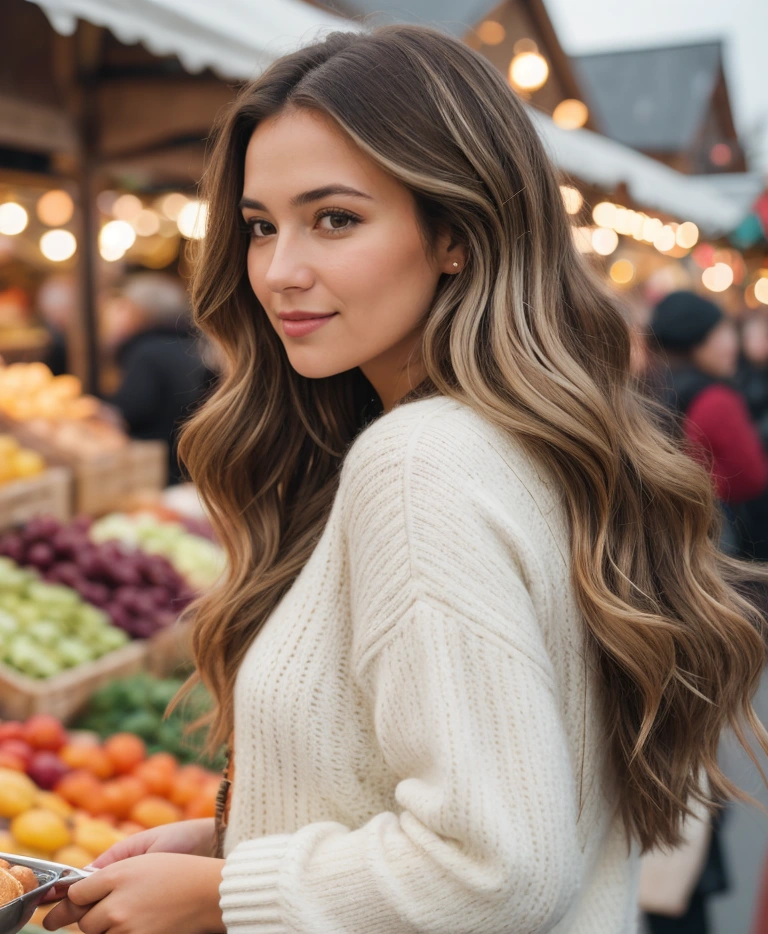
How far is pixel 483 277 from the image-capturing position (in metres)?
1.34

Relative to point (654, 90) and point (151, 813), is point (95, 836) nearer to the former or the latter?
point (151, 813)

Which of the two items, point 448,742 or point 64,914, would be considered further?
point 64,914

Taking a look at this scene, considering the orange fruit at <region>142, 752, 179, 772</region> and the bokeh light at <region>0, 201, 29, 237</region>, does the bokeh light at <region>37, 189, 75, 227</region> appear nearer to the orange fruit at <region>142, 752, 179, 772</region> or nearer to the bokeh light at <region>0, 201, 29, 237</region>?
the bokeh light at <region>0, 201, 29, 237</region>

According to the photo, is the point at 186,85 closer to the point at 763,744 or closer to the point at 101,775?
the point at 101,775

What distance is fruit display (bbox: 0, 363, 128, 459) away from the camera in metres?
4.48

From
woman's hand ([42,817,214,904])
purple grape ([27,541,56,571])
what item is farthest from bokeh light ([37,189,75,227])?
woman's hand ([42,817,214,904])

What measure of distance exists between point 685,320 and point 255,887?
4.09 meters

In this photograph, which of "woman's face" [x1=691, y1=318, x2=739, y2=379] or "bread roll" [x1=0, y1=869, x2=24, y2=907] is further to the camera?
"woman's face" [x1=691, y1=318, x2=739, y2=379]

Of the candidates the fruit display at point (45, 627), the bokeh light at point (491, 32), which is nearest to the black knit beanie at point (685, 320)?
the fruit display at point (45, 627)

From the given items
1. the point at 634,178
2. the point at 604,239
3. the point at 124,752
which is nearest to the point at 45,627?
the point at 124,752

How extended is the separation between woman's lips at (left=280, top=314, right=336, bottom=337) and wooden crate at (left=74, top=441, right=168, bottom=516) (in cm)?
324

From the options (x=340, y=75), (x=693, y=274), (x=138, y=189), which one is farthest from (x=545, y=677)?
(x=693, y=274)

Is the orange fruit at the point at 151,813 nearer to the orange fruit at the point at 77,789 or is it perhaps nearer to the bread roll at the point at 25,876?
the orange fruit at the point at 77,789

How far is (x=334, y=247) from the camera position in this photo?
1.30 metres
